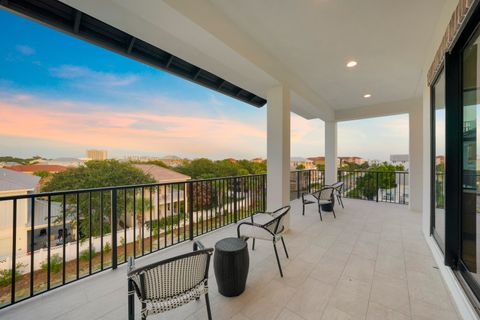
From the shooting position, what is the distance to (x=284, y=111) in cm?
327

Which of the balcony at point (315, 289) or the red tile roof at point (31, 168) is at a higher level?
Result: the red tile roof at point (31, 168)

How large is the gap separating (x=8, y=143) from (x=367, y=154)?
10.4 meters

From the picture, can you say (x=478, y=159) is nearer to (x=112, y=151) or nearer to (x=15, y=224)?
(x=15, y=224)

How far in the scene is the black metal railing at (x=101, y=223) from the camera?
5.86 ft

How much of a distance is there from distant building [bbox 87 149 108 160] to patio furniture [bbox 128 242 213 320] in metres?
7.81

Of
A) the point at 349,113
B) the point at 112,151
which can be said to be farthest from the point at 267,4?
the point at 112,151

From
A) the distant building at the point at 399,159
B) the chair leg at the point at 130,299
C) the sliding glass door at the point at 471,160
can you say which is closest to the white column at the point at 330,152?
the distant building at the point at 399,159

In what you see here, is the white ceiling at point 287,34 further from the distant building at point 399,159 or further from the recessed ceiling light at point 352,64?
the distant building at point 399,159

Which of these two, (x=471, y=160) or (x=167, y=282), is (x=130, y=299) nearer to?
(x=167, y=282)

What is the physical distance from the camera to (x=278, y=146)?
326 centimetres

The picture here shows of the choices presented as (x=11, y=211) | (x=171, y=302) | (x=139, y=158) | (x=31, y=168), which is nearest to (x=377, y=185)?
(x=171, y=302)

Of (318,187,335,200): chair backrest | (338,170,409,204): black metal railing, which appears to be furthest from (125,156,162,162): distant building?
(338,170,409,204): black metal railing

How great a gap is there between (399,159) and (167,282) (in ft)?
23.0

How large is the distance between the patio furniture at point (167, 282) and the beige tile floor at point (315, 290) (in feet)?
1.57
